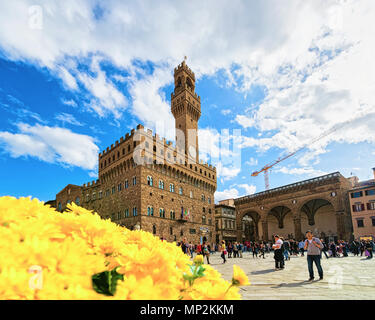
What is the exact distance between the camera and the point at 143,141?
28531 mm

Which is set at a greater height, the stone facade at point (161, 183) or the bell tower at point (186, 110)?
the bell tower at point (186, 110)

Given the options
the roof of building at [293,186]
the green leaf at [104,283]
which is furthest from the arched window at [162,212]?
the green leaf at [104,283]

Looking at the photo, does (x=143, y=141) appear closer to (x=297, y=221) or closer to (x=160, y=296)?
(x=297, y=221)

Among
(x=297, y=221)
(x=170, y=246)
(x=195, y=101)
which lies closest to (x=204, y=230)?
(x=297, y=221)

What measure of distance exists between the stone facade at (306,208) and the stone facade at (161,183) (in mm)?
8278

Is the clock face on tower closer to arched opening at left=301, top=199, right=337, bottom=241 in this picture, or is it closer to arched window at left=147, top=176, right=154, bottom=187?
arched window at left=147, top=176, right=154, bottom=187

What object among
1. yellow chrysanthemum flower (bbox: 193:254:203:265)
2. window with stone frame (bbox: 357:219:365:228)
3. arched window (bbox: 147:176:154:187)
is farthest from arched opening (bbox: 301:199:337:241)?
yellow chrysanthemum flower (bbox: 193:254:203:265)

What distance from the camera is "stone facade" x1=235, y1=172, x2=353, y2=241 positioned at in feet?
98.3

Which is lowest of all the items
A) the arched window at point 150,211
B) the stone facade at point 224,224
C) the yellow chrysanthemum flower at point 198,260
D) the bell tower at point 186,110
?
the stone facade at point 224,224

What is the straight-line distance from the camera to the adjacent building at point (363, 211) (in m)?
28.3

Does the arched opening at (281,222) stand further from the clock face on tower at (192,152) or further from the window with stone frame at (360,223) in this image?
the clock face on tower at (192,152)

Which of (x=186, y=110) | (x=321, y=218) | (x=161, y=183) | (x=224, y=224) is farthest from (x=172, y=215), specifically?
(x=321, y=218)

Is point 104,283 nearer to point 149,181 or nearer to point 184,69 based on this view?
point 149,181

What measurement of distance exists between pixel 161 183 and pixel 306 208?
2440 cm
